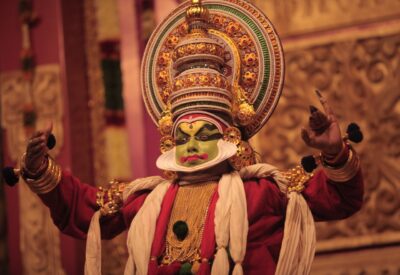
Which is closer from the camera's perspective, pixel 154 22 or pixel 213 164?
pixel 213 164

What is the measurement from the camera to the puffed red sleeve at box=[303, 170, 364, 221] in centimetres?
267

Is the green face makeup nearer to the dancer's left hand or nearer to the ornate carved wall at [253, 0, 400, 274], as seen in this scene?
the dancer's left hand

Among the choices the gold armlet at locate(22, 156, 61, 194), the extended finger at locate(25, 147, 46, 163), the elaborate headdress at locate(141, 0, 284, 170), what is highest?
the elaborate headdress at locate(141, 0, 284, 170)

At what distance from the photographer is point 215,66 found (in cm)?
291

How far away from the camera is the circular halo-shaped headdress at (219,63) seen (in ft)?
9.38

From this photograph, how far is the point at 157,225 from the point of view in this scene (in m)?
2.77

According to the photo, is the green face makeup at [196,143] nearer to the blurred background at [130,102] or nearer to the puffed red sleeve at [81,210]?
the puffed red sleeve at [81,210]

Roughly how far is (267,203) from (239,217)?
14 cm

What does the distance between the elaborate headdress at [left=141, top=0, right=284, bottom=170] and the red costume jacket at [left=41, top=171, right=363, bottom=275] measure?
0.21 metres

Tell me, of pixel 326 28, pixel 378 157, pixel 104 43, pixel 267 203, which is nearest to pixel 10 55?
pixel 104 43

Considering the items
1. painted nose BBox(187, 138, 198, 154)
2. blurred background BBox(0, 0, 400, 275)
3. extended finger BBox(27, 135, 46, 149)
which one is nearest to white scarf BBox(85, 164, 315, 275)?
painted nose BBox(187, 138, 198, 154)

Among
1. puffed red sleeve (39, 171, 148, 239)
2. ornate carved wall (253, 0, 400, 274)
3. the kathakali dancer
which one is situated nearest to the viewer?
the kathakali dancer

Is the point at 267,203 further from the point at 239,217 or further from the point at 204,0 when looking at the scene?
the point at 204,0

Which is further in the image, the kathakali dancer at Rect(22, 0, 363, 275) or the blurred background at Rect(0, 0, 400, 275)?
the blurred background at Rect(0, 0, 400, 275)
